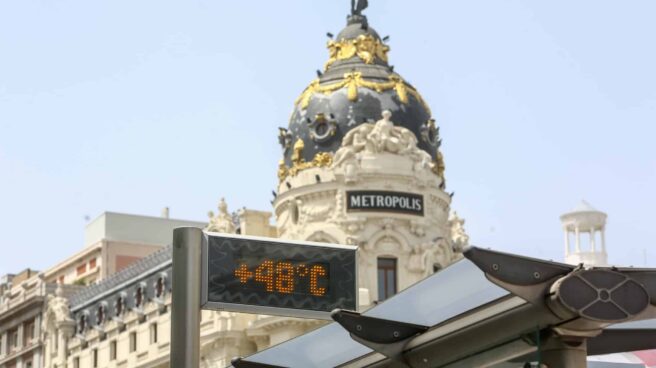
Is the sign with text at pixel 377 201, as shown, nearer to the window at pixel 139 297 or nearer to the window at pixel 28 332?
the window at pixel 139 297

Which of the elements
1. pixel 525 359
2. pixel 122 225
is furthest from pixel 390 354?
pixel 122 225

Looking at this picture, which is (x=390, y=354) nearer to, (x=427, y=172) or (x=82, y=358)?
(x=427, y=172)

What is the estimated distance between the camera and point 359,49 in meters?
63.6

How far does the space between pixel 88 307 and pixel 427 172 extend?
22.7 meters

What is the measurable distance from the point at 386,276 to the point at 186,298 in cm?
4805

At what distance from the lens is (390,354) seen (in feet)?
45.0

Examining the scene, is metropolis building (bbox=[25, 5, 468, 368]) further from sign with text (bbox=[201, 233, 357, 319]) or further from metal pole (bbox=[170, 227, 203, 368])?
metal pole (bbox=[170, 227, 203, 368])

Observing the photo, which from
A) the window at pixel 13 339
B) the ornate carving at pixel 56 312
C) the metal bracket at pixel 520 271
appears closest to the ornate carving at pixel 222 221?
the ornate carving at pixel 56 312

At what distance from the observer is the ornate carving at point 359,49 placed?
6353 cm

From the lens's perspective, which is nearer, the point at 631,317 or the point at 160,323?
the point at 631,317

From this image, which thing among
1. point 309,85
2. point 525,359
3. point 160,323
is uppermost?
point 309,85

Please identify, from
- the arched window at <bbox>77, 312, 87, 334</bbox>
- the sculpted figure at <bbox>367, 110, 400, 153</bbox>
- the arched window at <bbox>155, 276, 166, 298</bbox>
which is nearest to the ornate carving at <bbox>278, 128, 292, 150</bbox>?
the sculpted figure at <bbox>367, 110, 400, 153</bbox>

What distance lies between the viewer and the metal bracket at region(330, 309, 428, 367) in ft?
44.0

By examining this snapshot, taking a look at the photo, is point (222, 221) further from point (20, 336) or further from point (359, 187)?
point (20, 336)
